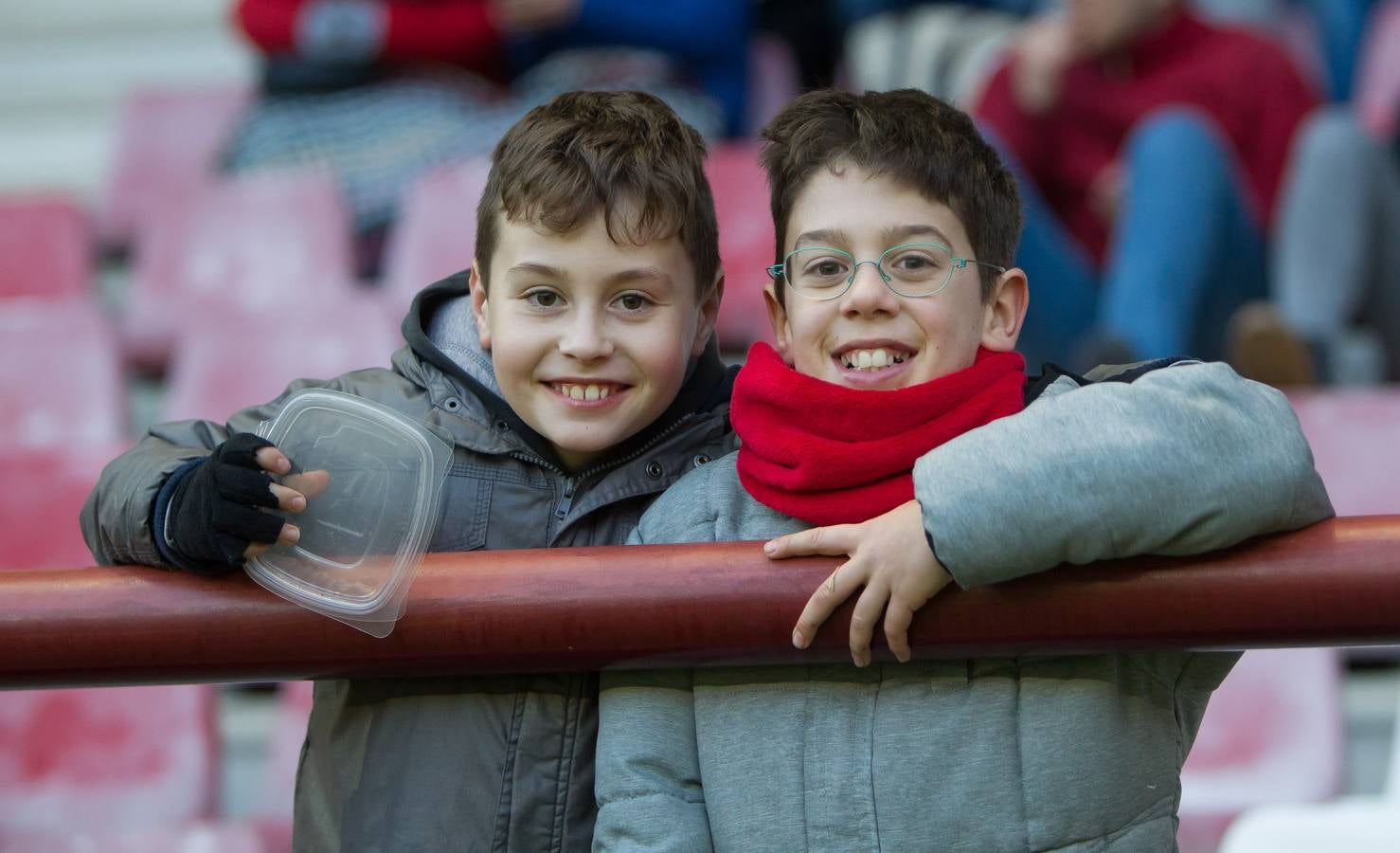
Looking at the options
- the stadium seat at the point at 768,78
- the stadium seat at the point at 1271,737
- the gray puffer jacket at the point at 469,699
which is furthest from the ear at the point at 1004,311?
the stadium seat at the point at 768,78

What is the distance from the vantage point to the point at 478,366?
1.29 m

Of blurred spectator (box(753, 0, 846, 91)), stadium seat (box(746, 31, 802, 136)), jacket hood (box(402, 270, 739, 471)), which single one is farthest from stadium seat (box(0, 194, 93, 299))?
jacket hood (box(402, 270, 739, 471))

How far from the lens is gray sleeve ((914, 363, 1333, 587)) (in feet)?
3.06

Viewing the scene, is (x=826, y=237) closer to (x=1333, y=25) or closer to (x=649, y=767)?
(x=649, y=767)

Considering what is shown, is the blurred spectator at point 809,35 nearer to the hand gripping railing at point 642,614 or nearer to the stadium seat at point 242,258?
the stadium seat at point 242,258

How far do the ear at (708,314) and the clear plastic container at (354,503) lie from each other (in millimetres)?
270

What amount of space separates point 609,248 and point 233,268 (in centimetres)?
185

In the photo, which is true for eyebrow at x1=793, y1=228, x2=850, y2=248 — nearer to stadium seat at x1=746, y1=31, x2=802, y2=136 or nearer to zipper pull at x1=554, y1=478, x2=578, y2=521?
zipper pull at x1=554, y1=478, x2=578, y2=521

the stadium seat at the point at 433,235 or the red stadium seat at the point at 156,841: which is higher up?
the stadium seat at the point at 433,235

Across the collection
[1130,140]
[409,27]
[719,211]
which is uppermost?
[409,27]

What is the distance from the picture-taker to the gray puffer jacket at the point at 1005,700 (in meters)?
0.94

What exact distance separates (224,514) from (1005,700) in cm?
49

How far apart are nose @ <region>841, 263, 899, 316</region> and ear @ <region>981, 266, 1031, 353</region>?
0.10 m

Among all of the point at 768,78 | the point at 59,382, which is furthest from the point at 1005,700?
the point at 768,78
